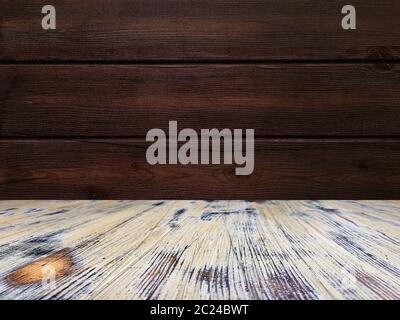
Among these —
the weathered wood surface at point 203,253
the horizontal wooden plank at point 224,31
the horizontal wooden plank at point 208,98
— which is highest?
the horizontal wooden plank at point 224,31

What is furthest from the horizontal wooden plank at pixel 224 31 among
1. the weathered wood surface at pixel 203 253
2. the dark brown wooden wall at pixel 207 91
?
the weathered wood surface at pixel 203 253

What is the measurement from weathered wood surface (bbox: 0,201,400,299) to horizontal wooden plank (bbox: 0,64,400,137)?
35 centimetres

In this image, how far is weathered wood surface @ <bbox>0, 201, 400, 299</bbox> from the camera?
0.45 m

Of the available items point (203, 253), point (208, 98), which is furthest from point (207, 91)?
point (203, 253)

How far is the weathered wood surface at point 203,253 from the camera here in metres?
0.45

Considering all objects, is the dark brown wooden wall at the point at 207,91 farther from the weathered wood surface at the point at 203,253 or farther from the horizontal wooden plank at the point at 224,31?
the weathered wood surface at the point at 203,253

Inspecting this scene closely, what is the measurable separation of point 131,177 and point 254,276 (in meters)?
0.88

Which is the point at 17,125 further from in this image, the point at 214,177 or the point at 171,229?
the point at 171,229

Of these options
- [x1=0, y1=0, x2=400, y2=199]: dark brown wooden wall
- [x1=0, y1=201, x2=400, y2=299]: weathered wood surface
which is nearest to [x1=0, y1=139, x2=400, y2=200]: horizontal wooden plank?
[x1=0, y1=0, x2=400, y2=199]: dark brown wooden wall

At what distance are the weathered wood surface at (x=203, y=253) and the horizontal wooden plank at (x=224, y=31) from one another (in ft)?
1.75

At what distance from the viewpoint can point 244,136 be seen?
131 centimetres

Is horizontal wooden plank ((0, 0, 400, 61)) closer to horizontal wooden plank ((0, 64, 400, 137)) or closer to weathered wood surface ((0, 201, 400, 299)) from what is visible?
horizontal wooden plank ((0, 64, 400, 137))

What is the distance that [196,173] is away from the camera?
4.34ft

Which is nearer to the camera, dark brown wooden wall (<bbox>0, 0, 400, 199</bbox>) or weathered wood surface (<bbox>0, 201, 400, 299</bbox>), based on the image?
weathered wood surface (<bbox>0, 201, 400, 299</bbox>)
